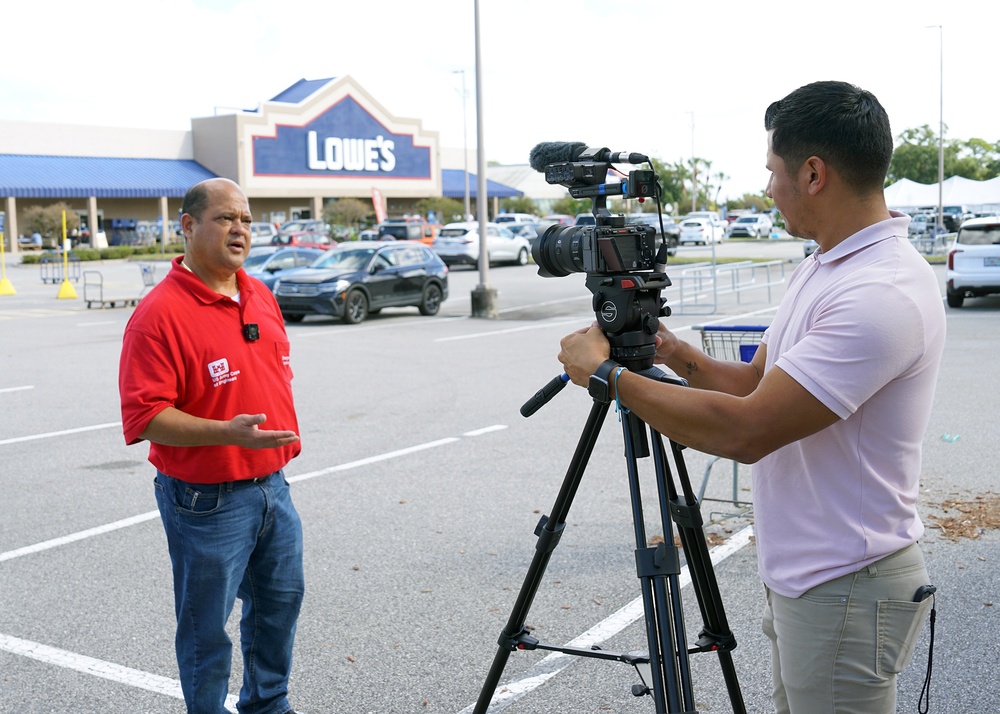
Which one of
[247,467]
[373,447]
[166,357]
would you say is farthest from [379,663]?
[373,447]

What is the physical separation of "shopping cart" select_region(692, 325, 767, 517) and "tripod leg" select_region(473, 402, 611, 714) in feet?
9.29

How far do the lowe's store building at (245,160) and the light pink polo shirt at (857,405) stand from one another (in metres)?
48.3

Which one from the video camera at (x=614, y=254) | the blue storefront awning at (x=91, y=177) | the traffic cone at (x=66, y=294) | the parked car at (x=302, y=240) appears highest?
the blue storefront awning at (x=91, y=177)

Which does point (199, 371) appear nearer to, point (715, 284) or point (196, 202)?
point (196, 202)

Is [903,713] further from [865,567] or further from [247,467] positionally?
[247,467]

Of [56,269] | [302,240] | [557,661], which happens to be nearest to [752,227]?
[302,240]

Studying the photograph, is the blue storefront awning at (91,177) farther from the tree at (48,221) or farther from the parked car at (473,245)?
the parked car at (473,245)

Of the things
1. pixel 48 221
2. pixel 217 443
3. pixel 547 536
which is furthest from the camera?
pixel 48 221

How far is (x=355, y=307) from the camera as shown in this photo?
19219mm

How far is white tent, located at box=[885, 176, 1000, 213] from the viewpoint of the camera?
121 ft

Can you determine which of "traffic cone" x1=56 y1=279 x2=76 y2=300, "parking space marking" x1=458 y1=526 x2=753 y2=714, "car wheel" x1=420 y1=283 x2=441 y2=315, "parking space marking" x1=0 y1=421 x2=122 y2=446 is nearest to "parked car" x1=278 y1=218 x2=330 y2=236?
"traffic cone" x1=56 y1=279 x2=76 y2=300

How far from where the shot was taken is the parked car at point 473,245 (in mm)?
37062

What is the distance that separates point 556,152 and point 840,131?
2.90 feet

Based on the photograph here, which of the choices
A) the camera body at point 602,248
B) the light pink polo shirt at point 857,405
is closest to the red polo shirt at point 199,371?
the camera body at point 602,248
